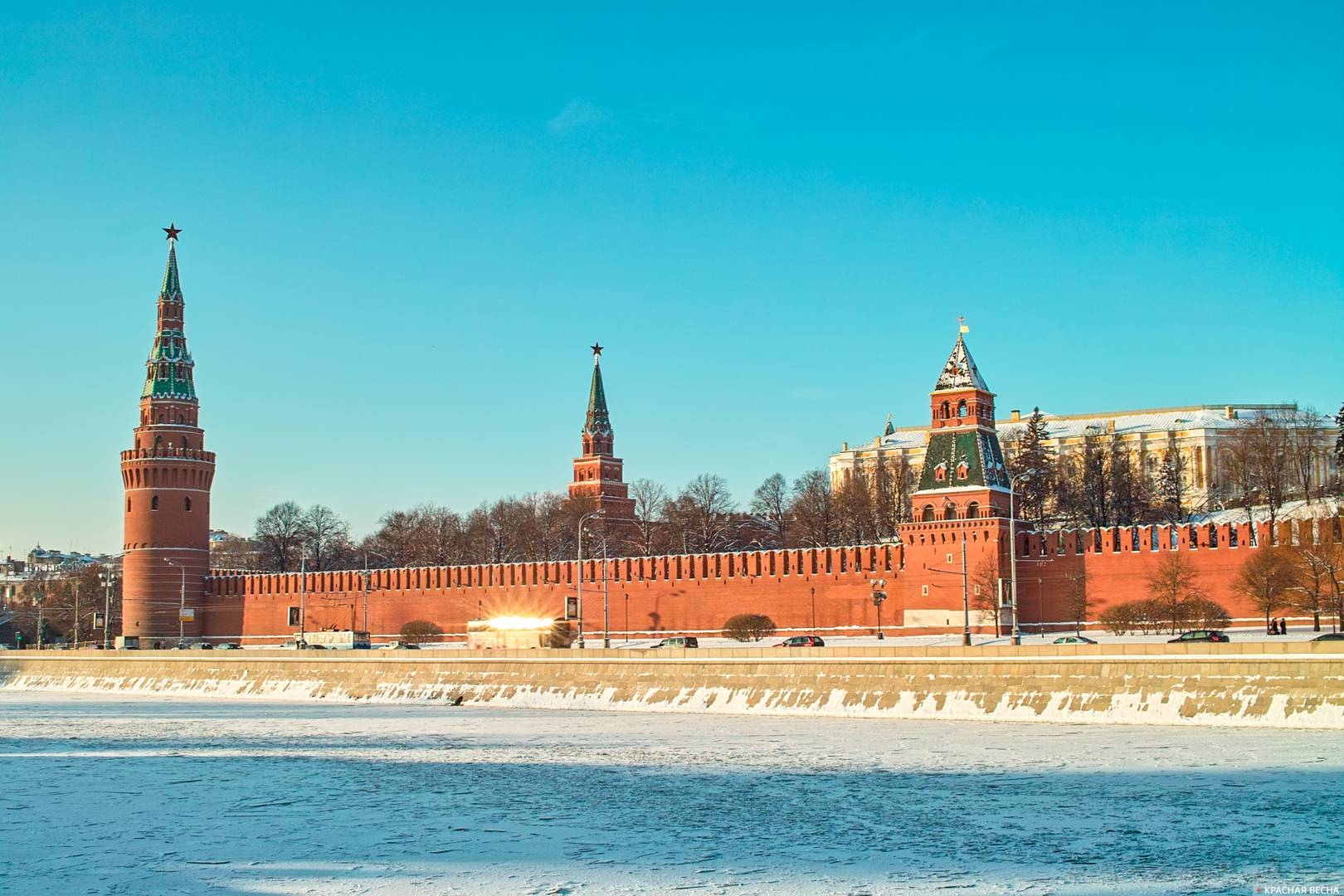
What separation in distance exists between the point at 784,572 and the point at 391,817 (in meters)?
43.7

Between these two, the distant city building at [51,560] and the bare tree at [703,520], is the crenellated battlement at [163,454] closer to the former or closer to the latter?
the bare tree at [703,520]

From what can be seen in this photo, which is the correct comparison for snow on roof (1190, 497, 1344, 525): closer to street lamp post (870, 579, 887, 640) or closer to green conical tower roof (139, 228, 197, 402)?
street lamp post (870, 579, 887, 640)

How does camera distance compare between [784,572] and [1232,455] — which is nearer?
[784,572]

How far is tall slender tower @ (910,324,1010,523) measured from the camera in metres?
61.4

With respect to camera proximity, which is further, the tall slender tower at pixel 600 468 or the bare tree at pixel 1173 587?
the tall slender tower at pixel 600 468

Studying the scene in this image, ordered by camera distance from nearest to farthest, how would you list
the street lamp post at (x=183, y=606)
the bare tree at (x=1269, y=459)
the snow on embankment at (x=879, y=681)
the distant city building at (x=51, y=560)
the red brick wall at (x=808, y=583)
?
the snow on embankment at (x=879, y=681)
the red brick wall at (x=808, y=583)
the bare tree at (x=1269, y=459)
the street lamp post at (x=183, y=606)
the distant city building at (x=51, y=560)

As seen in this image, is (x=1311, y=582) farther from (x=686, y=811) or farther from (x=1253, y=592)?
(x=686, y=811)

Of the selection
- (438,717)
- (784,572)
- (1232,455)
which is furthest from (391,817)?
(1232,455)

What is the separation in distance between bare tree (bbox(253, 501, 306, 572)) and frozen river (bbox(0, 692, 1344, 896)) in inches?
2568

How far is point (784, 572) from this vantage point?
2579 inches

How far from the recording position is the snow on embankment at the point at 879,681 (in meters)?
32.2

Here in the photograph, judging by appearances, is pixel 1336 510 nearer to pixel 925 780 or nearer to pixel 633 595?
pixel 633 595

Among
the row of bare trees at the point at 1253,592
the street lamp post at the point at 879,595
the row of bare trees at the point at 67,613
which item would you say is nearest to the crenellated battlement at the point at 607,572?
the street lamp post at the point at 879,595

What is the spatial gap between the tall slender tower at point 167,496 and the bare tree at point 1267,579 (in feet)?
171
